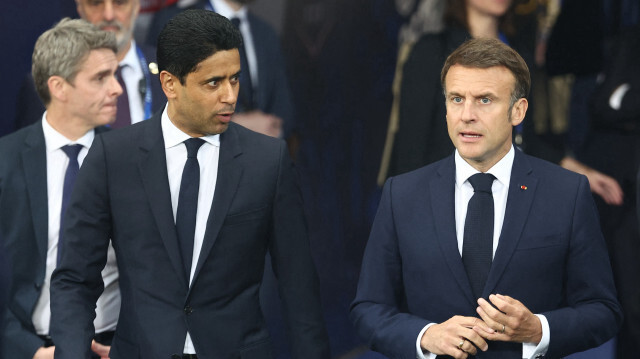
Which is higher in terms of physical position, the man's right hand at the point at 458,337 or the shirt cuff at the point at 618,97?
the shirt cuff at the point at 618,97

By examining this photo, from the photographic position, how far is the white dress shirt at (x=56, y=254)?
3836 mm

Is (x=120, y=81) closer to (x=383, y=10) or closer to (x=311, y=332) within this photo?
(x=383, y=10)

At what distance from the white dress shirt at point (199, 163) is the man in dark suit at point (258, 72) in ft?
6.89

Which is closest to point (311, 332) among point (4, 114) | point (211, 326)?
point (211, 326)

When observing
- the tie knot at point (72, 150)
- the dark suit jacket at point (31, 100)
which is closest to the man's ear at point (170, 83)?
the tie knot at point (72, 150)

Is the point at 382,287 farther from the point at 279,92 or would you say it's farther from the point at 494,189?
the point at 279,92

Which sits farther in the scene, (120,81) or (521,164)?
(120,81)

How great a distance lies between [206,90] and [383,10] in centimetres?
293

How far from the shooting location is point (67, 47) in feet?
13.8

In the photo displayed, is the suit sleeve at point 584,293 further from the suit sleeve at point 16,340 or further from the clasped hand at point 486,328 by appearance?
the suit sleeve at point 16,340

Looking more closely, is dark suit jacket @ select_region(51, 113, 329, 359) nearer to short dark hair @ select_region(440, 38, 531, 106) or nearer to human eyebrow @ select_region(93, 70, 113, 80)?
short dark hair @ select_region(440, 38, 531, 106)

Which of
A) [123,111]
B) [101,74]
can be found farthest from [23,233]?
[123,111]

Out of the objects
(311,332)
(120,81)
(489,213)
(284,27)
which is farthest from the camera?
(284,27)

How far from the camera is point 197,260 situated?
3.13 metres
